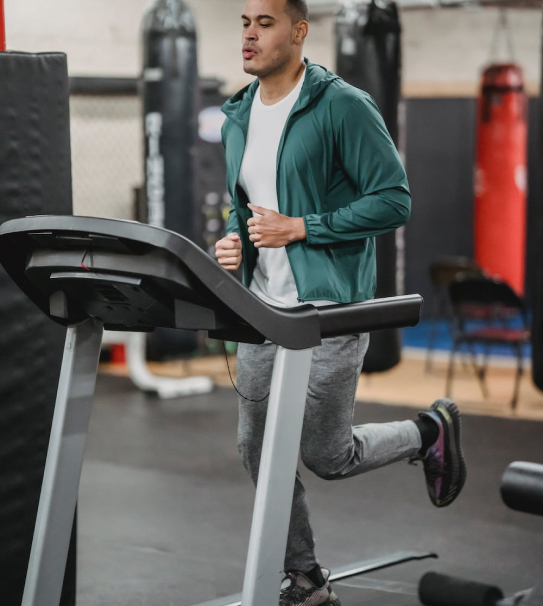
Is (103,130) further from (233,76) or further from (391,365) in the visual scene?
(391,365)

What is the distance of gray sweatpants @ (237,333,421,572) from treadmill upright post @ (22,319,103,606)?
42 centimetres

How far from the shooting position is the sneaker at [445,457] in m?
2.61

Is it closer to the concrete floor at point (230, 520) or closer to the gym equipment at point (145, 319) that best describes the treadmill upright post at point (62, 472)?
the gym equipment at point (145, 319)

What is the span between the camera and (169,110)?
554 centimetres

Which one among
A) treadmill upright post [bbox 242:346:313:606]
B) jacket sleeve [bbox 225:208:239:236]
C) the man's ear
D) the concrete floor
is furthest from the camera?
the concrete floor

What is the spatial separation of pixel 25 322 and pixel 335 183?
2.51 ft

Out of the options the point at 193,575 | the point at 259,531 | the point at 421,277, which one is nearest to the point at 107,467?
the point at 193,575

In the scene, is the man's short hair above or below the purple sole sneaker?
above

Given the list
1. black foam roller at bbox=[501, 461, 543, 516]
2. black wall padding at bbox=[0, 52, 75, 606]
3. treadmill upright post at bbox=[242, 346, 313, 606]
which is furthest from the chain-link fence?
black foam roller at bbox=[501, 461, 543, 516]

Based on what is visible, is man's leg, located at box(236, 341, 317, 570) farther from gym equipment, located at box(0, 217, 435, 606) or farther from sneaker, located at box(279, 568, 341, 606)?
gym equipment, located at box(0, 217, 435, 606)

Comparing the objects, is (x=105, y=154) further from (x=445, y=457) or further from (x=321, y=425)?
(x=321, y=425)

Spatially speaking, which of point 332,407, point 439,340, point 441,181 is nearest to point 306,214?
point 332,407

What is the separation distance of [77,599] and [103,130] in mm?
5467

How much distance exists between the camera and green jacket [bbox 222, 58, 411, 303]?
82.1 inches
